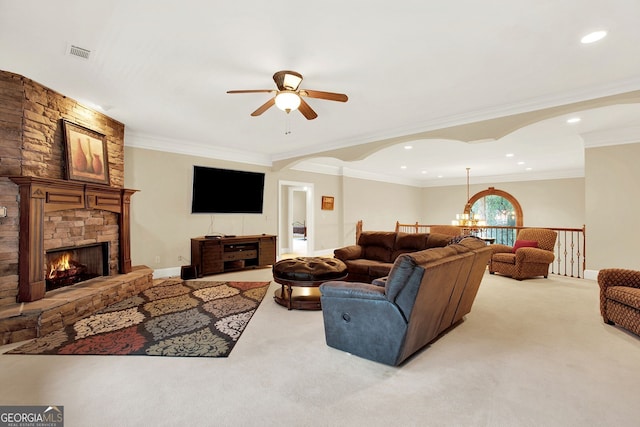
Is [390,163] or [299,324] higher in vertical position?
[390,163]

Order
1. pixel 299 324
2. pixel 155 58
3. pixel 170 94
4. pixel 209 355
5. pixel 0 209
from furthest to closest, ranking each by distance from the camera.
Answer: pixel 170 94 < pixel 299 324 < pixel 0 209 < pixel 155 58 < pixel 209 355

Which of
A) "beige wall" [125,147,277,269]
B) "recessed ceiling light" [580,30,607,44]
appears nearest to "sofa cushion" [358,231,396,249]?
"beige wall" [125,147,277,269]

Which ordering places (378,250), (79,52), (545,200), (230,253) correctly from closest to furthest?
(79,52), (378,250), (230,253), (545,200)

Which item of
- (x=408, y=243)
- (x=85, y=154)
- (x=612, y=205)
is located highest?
(x=85, y=154)

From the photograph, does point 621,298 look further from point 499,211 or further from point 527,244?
point 499,211

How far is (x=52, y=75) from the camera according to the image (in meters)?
3.06

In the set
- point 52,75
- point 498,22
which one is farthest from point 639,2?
point 52,75

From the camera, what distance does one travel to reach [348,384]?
6.77 feet

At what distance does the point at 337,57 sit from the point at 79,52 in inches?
87.2

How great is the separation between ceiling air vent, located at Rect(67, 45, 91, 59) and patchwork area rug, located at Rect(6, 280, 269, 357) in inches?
99.2

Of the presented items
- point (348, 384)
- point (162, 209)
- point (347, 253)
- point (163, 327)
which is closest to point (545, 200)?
point (347, 253)

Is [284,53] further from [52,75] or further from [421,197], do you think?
[421,197]

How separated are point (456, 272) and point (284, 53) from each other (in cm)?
236

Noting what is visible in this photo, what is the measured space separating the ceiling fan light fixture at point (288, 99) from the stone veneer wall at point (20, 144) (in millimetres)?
2629
